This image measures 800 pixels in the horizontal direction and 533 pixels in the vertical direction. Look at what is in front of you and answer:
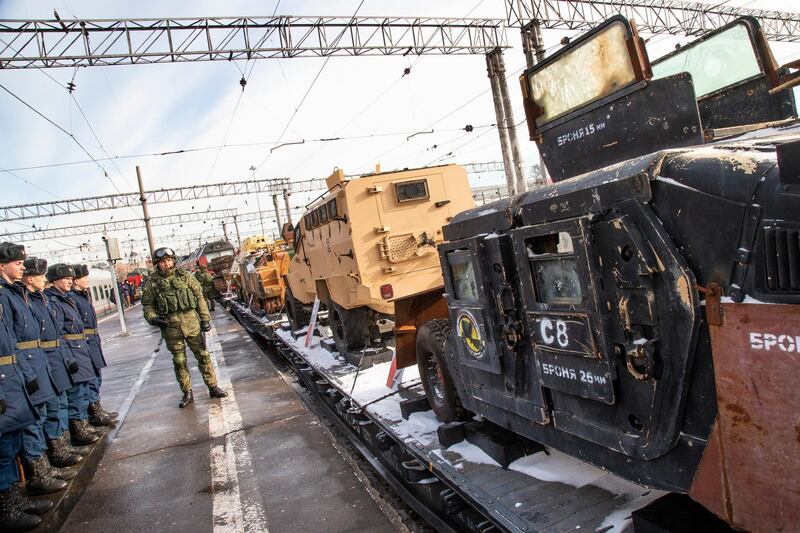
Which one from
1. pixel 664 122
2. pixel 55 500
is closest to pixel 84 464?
pixel 55 500

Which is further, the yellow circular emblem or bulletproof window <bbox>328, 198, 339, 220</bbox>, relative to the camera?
bulletproof window <bbox>328, 198, 339, 220</bbox>

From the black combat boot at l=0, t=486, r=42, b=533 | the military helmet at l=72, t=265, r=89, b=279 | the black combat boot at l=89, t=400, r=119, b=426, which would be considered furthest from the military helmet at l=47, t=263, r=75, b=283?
the black combat boot at l=0, t=486, r=42, b=533

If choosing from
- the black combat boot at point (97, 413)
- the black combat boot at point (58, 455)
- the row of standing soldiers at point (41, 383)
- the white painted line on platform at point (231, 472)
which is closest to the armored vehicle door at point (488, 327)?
the white painted line on platform at point (231, 472)

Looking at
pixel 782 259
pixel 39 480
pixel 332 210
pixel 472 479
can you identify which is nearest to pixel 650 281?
pixel 782 259

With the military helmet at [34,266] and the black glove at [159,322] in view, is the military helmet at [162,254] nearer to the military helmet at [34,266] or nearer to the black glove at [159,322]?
the black glove at [159,322]

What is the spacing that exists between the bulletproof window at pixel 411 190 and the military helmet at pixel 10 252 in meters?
4.16

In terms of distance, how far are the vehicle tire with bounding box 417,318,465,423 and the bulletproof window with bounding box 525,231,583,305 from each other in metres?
1.40

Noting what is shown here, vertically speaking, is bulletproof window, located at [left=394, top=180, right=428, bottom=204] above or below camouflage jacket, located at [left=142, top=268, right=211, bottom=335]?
above

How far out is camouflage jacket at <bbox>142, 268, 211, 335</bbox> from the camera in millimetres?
7469

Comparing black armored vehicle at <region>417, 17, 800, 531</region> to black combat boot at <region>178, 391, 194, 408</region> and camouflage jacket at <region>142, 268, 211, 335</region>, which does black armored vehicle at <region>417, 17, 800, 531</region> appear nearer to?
camouflage jacket at <region>142, 268, 211, 335</region>

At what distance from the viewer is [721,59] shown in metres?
3.69

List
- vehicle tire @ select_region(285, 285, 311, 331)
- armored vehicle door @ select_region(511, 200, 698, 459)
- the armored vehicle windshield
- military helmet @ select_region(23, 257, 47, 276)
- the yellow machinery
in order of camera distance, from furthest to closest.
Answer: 1. the yellow machinery
2. vehicle tire @ select_region(285, 285, 311, 331)
3. military helmet @ select_region(23, 257, 47, 276)
4. the armored vehicle windshield
5. armored vehicle door @ select_region(511, 200, 698, 459)

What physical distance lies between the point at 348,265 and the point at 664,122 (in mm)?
4952

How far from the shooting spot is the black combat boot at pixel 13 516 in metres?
4.35
